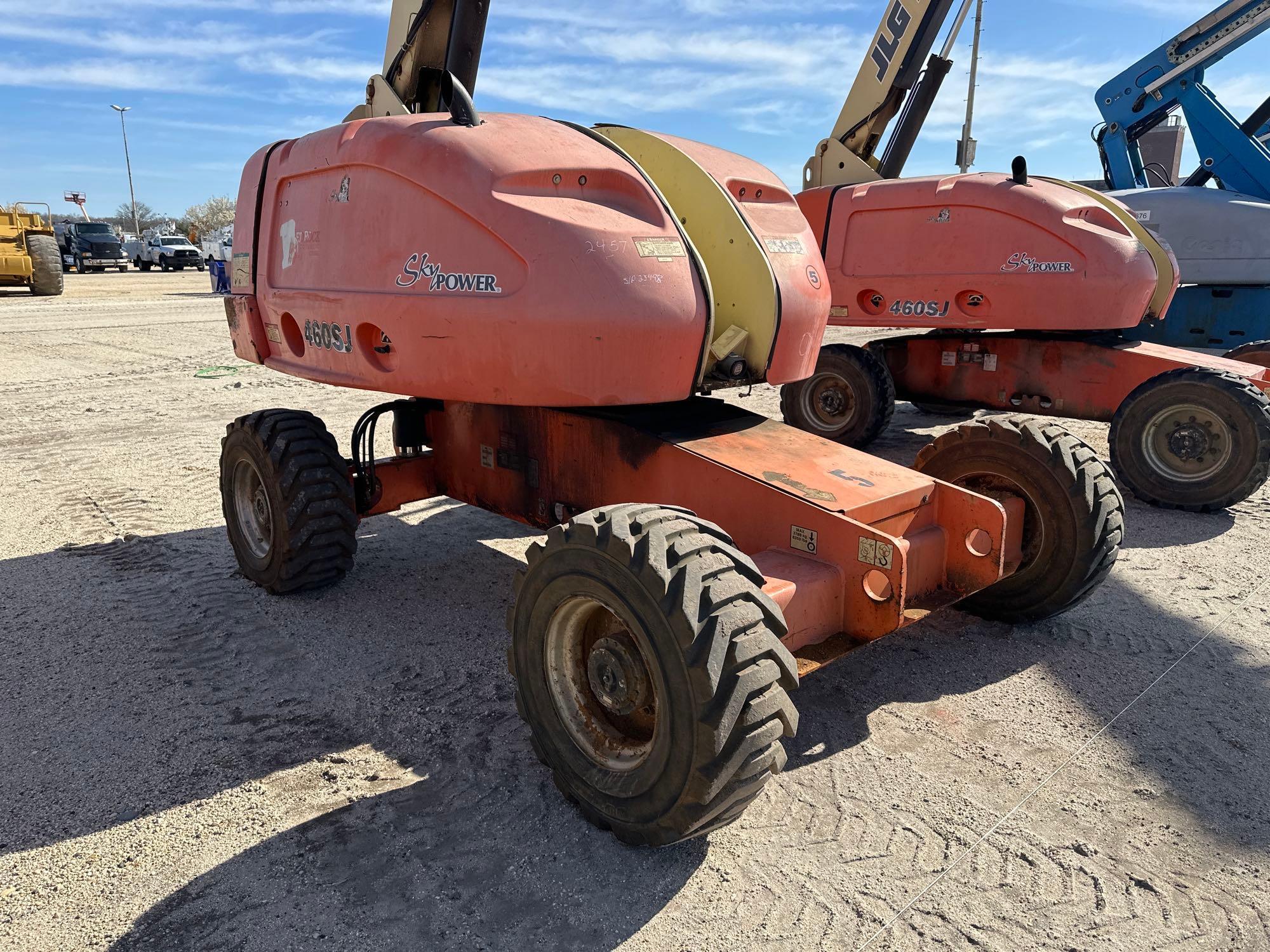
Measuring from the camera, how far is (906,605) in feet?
11.1

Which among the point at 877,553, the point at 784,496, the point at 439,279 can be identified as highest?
the point at 439,279

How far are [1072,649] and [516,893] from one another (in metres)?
2.81

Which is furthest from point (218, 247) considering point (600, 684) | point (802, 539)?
point (600, 684)

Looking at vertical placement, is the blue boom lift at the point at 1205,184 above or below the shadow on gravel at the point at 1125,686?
above

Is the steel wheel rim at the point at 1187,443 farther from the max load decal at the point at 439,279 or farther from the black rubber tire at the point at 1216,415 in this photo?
the max load decal at the point at 439,279

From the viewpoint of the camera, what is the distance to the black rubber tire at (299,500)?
4508 millimetres

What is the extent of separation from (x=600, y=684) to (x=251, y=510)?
2.85 metres

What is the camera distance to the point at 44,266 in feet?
76.4

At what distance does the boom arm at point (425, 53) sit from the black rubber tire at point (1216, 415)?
16.4ft

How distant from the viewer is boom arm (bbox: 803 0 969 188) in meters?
8.16

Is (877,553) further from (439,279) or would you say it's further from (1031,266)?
(1031,266)

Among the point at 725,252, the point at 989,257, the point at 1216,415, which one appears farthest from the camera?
the point at 989,257

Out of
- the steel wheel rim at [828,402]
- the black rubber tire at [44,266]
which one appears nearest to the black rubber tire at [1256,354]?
the steel wheel rim at [828,402]

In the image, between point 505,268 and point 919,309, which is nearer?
point 505,268
